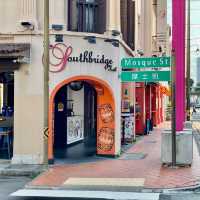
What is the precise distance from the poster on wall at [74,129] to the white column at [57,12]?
549 cm

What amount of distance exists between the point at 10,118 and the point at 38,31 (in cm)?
372

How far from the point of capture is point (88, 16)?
18.0 meters

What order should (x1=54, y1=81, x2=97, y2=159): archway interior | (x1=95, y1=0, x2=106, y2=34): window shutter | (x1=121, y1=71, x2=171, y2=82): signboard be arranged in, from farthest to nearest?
(x1=54, y1=81, x2=97, y2=159): archway interior
(x1=95, y1=0, x2=106, y2=34): window shutter
(x1=121, y1=71, x2=171, y2=82): signboard

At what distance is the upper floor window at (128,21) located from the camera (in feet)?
70.9

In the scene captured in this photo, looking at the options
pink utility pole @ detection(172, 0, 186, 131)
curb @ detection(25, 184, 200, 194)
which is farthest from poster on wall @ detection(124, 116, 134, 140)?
curb @ detection(25, 184, 200, 194)

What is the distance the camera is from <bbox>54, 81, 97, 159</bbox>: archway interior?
792 inches

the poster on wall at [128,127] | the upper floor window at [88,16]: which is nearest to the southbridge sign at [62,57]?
the upper floor window at [88,16]

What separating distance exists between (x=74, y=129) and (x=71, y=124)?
398 mm

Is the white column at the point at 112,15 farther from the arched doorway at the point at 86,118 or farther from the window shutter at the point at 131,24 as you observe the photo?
the window shutter at the point at 131,24

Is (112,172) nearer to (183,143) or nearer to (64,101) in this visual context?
(183,143)

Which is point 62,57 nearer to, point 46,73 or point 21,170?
point 46,73

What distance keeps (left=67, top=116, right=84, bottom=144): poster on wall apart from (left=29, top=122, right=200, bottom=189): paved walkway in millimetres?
3983

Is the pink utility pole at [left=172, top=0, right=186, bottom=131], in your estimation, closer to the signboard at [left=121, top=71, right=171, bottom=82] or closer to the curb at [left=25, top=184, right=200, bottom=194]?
the signboard at [left=121, top=71, right=171, bottom=82]

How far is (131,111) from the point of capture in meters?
24.2
